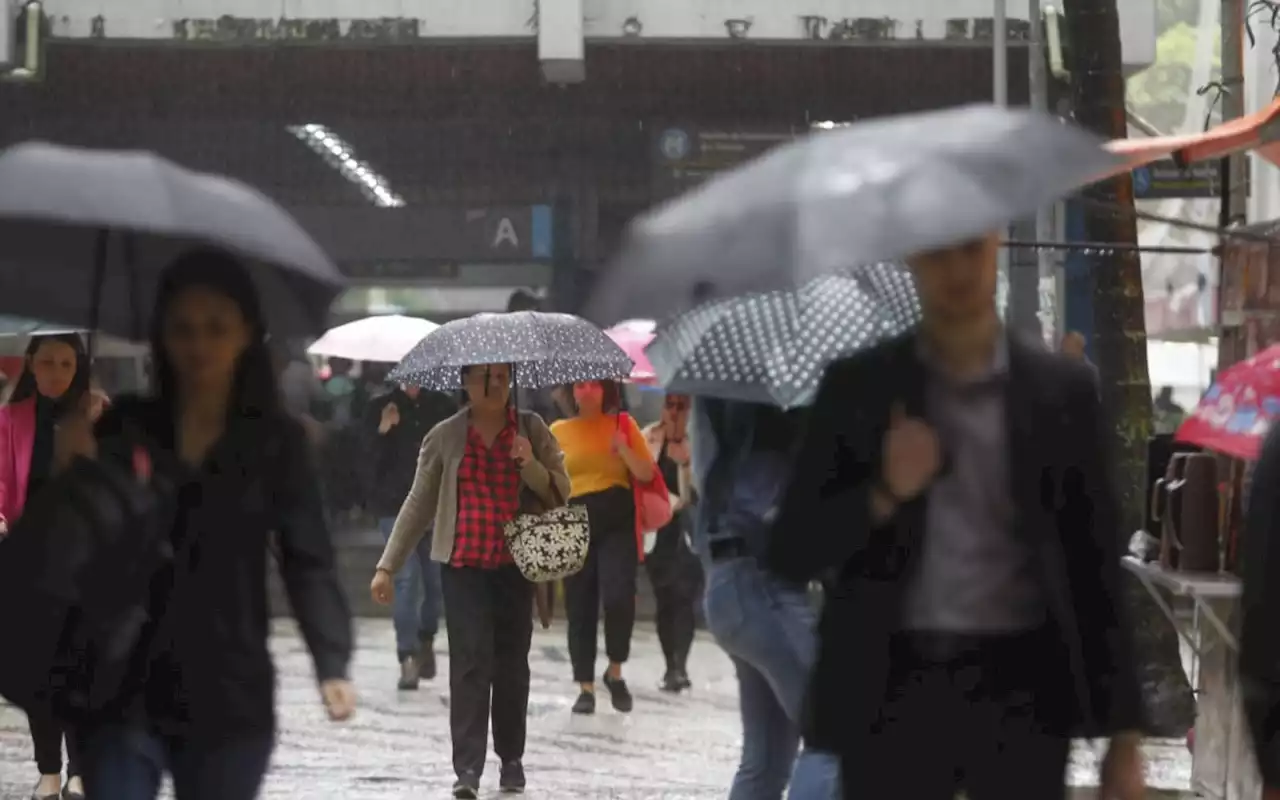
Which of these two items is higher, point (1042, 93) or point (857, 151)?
point (1042, 93)

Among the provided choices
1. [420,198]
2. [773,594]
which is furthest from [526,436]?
[420,198]

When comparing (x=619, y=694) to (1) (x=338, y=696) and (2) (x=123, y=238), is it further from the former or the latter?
(1) (x=338, y=696)

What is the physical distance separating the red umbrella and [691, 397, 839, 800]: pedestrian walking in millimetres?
1433

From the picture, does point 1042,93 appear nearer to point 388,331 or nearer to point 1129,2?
point 1129,2

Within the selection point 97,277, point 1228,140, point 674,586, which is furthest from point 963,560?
point 674,586

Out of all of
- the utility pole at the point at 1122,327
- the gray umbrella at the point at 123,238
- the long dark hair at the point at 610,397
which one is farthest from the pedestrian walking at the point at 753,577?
the long dark hair at the point at 610,397

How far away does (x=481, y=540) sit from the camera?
7.28m

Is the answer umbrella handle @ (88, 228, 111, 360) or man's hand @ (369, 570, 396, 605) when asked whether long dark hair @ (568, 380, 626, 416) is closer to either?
man's hand @ (369, 570, 396, 605)

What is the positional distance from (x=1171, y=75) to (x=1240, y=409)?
32.6 metres

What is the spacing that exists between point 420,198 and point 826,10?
21.6ft

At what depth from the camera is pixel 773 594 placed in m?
4.98

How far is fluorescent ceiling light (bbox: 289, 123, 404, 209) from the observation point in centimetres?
2056

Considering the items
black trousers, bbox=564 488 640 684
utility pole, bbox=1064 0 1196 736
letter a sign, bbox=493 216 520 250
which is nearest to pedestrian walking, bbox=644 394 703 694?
black trousers, bbox=564 488 640 684

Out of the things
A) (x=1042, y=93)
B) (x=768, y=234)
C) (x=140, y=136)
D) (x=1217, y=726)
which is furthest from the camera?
(x=140, y=136)
